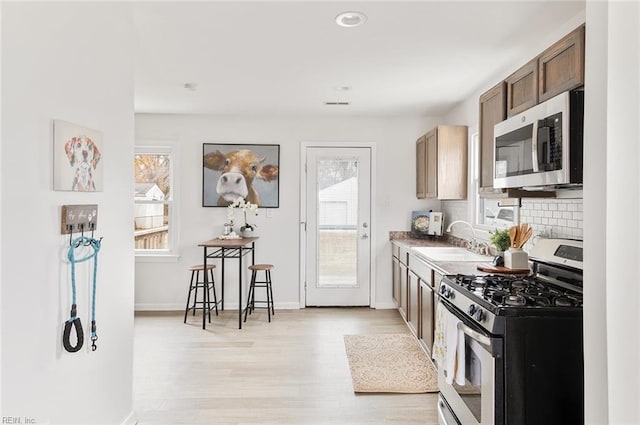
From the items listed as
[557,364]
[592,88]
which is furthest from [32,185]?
[557,364]

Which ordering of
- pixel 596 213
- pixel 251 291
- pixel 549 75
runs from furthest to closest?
Answer: pixel 251 291 → pixel 549 75 → pixel 596 213

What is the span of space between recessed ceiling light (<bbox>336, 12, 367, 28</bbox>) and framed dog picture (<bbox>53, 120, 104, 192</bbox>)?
1491 mm

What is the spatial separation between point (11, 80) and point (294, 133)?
3660mm

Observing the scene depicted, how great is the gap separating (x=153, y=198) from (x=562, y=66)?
449cm

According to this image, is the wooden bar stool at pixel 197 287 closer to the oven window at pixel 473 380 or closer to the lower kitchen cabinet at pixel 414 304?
the lower kitchen cabinet at pixel 414 304

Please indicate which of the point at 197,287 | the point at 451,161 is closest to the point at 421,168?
the point at 451,161

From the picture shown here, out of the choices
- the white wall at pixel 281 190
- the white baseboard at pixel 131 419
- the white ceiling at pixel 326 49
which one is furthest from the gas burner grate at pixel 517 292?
the white wall at pixel 281 190

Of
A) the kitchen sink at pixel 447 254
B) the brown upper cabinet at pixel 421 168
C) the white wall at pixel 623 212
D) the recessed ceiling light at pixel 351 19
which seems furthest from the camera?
the brown upper cabinet at pixel 421 168

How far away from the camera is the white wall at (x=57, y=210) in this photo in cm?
141

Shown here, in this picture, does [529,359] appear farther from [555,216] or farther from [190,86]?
[190,86]

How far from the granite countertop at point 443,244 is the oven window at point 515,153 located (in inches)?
26.7

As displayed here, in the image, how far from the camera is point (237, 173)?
4.86 m

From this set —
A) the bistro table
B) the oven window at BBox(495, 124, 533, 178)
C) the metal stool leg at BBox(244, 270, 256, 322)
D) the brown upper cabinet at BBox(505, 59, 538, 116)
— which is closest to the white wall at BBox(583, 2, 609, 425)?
the oven window at BBox(495, 124, 533, 178)

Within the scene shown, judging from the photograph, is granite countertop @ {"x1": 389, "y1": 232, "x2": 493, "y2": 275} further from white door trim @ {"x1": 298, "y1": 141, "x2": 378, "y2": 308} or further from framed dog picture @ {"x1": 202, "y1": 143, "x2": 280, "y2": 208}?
framed dog picture @ {"x1": 202, "y1": 143, "x2": 280, "y2": 208}
